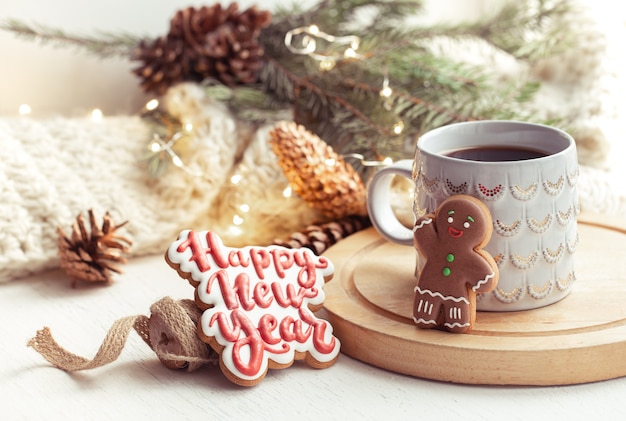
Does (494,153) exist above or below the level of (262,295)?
above

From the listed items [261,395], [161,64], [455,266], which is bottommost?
[261,395]

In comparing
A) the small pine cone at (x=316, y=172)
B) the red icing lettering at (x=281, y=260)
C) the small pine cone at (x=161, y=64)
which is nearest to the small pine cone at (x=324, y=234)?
the small pine cone at (x=316, y=172)

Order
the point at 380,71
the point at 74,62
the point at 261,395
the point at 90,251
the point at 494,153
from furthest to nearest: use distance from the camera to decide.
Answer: the point at 74,62, the point at 380,71, the point at 90,251, the point at 494,153, the point at 261,395

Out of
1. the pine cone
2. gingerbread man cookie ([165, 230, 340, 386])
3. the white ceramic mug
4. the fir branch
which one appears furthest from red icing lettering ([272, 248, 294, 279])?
the fir branch

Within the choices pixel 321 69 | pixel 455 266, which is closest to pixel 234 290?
pixel 455 266

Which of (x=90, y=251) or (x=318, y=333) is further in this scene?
(x=90, y=251)

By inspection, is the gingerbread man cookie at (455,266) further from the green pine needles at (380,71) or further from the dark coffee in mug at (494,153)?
the green pine needles at (380,71)

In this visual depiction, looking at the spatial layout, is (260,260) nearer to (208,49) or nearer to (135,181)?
(135,181)

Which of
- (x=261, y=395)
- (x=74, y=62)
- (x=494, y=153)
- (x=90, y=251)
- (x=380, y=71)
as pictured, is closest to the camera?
(x=261, y=395)
